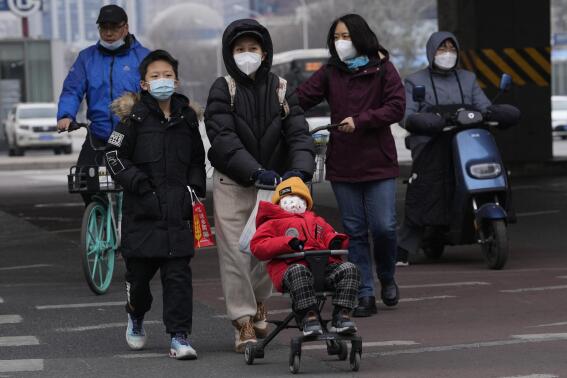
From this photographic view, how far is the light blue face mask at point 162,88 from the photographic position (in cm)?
828

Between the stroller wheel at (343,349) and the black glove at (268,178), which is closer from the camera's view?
the stroller wheel at (343,349)

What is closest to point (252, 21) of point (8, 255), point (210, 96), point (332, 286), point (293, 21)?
point (210, 96)

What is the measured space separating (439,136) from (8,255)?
457 centimetres

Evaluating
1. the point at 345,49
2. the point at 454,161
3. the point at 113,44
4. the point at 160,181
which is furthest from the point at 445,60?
the point at 160,181

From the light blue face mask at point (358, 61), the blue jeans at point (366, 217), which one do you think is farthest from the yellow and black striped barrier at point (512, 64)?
the light blue face mask at point (358, 61)

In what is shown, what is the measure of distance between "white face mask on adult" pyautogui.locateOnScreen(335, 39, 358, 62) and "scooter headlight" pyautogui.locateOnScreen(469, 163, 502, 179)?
2812mm

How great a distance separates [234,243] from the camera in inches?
331

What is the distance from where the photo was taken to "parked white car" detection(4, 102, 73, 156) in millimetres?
46031

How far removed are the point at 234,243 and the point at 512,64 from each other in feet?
59.3

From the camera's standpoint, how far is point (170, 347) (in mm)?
8477

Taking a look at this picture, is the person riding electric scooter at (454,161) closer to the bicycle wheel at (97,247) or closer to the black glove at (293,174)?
the bicycle wheel at (97,247)

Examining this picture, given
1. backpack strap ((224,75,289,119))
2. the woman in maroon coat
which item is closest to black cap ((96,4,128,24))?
the woman in maroon coat

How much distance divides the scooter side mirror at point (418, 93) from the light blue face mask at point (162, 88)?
10.5 ft

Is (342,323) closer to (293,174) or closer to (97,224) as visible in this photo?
(293,174)
